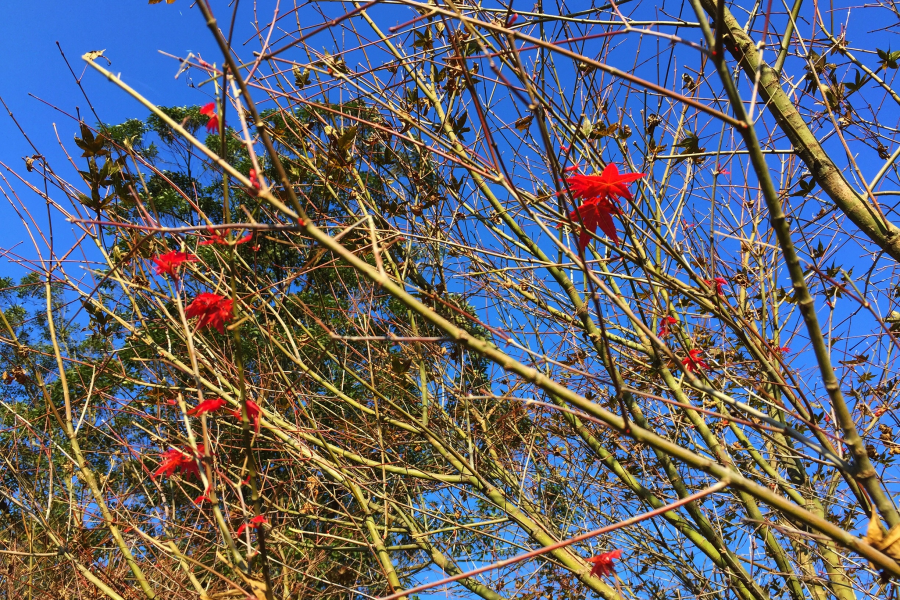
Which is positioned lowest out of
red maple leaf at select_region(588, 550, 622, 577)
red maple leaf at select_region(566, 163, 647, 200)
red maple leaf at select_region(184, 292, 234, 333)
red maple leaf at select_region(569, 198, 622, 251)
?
red maple leaf at select_region(588, 550, 622, 577)

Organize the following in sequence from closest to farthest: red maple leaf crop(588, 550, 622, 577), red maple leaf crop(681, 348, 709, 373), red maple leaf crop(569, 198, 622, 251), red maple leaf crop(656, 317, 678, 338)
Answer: red maple leaf crop(569, 198, 622, 251)
red maple leaf crop(681, 348, 709, 373)
red maple leaf crop(588, 550, 622, 577)
red maple leaf crop(656, 317, 678, 338)

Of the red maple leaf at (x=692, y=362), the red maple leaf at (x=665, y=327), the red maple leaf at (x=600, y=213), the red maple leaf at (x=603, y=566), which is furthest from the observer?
the red maple leaf at (x=665, y=327)

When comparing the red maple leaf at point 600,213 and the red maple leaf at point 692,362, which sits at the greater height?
the red maple leaf at point 692,362

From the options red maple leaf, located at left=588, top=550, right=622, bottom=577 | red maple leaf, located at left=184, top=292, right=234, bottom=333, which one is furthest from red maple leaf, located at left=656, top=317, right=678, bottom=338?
red maple leaf, located at left=184, top=292, right=234, bottom=333

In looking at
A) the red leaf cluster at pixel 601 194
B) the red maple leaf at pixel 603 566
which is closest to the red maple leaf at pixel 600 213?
the red leaf cluster at pixel 601 194

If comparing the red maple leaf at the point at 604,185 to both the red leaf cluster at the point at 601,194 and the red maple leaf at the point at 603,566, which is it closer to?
the red leaf cluster at the point at 601,194

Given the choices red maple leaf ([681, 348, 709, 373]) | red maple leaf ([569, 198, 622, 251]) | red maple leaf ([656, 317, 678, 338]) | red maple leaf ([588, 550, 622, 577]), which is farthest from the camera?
red maple leaf ([656, 317, 678, 338])

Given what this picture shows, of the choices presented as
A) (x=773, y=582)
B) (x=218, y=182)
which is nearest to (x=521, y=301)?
(x=773, y=582)

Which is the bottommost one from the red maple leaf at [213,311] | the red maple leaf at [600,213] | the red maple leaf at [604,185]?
the red maple leaf at [213,311]

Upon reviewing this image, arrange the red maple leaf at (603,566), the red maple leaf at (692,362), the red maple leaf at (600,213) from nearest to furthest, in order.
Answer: the red maple leaf at (600,213)
the red maple leaf at (692,362)
the red maple leaf at (603,566)

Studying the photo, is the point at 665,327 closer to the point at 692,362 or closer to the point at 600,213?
the point at 692,362

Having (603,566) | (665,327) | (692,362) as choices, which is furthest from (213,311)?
(665,327)

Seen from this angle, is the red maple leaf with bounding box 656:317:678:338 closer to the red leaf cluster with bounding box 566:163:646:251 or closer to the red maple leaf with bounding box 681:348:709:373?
the red maple leaf with bounding box 681:348:709:373

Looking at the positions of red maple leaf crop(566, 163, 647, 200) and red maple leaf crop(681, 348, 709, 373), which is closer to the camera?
red maple leaf crop(566, 163, 647, 200)
